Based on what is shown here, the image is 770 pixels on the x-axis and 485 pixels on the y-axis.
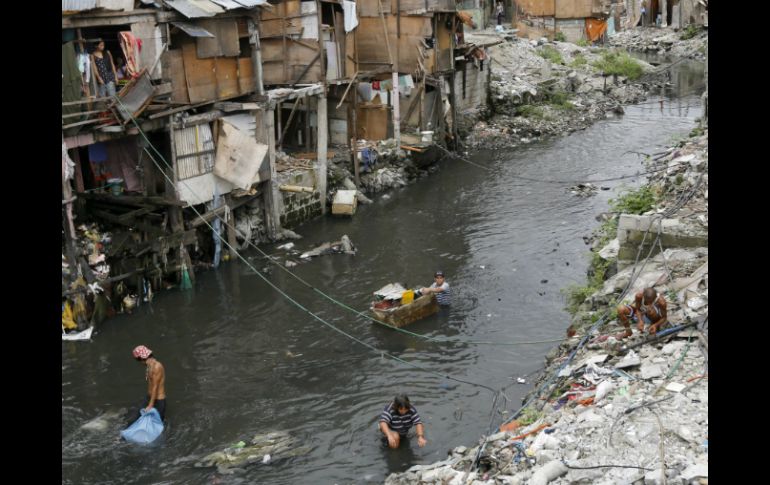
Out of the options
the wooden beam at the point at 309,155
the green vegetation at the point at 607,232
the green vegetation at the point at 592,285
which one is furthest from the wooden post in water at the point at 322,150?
the green vegetation at the point at 592,285

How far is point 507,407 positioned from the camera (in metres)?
12.8

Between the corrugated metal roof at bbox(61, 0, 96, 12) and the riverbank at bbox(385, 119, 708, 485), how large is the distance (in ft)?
36.3

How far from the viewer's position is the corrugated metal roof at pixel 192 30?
57.2 feet

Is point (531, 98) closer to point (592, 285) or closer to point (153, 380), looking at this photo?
point (592, 285)

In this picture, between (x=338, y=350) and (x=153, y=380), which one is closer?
(x=153, y=380)

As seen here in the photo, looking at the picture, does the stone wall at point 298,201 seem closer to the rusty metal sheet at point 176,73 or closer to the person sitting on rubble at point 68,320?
the rusty metal sheet at point 176,73

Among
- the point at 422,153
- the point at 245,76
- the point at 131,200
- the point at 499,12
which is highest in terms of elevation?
the point at 499,12

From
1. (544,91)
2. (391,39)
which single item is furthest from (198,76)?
(544,91)

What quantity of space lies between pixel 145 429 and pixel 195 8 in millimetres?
9852

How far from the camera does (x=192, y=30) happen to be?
57.8 feet
